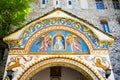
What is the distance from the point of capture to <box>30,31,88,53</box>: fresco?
24.2 ft

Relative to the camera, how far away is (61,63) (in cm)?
704

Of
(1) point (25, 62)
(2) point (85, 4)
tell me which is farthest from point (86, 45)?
(2) point (85, 4)

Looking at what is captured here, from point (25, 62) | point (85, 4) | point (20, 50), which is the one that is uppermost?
point (85, 4)

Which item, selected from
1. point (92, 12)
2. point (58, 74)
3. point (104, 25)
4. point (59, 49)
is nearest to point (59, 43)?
point (59, 49)

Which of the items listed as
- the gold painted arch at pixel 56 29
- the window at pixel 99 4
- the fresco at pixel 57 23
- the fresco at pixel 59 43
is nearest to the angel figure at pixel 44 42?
the fresco at pixel 59 43

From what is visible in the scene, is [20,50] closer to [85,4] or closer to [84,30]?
[84,30]

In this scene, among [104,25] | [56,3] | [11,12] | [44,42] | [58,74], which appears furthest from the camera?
[56,3]

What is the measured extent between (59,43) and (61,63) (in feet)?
3.62

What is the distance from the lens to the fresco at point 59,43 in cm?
737

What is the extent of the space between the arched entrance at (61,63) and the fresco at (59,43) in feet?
1.60

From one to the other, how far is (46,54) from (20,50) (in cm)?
127

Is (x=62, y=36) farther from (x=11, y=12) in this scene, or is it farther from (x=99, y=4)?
(x=99, y=4)

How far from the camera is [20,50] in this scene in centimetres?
725

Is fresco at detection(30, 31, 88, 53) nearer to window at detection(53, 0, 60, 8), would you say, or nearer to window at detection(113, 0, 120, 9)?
window at detection(53, 0, 60, 8)
